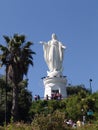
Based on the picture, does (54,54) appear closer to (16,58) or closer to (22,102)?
(22,102)

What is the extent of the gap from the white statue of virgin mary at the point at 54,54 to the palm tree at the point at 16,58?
572 inches

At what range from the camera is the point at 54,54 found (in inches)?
2438

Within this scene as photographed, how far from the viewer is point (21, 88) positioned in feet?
182

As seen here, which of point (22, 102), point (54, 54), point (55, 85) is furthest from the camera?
point (54, 54)

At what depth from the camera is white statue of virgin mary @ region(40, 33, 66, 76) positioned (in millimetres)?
→ 61438

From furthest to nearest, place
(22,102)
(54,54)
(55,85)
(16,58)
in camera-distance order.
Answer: (54,54) → (55,85) → (22,102) → (16,58)

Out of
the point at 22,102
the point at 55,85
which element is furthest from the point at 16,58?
the point at 55,85

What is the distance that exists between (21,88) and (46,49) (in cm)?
915

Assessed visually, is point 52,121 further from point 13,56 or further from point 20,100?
point 20,100

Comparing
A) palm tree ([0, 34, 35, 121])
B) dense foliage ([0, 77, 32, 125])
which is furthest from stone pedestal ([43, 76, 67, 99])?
palm tree ([0, 34, 35, 121])

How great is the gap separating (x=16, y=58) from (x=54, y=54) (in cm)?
1647

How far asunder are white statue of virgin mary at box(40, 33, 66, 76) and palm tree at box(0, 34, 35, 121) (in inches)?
572

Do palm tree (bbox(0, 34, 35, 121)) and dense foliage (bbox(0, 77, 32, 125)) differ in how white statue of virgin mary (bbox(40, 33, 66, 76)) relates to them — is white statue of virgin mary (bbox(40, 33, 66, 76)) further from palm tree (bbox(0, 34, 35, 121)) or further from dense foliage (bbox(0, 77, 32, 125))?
palm tree (bbox(0, 34, 35, 121))

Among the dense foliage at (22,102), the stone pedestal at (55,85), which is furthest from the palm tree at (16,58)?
the stone pedestal at (55,85)
